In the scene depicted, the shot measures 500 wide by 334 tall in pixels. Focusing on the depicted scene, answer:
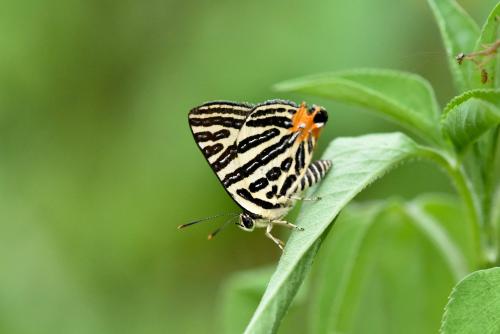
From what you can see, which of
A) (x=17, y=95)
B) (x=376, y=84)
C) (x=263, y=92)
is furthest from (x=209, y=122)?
(x=17, y=95)

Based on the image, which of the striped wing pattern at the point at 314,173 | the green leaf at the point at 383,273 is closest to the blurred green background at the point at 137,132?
the green leaf at the point at 383,273

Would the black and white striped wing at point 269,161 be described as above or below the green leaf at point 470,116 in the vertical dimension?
below

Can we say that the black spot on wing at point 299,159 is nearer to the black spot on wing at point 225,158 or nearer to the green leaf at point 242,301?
the black spot on wing at point 225,158

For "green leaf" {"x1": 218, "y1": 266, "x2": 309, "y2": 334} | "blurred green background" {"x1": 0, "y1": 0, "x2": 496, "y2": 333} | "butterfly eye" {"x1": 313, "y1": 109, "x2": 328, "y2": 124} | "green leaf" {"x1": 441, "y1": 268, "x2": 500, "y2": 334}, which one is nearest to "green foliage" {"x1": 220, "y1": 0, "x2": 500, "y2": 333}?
"green leaf" {"x1": 441, "y1": 268, "x2": 500, "y2": 334}

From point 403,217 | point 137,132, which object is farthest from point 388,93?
point 137,132

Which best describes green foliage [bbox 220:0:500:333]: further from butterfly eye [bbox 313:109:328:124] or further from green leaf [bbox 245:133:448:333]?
butterfly eye [bbox 313:109:328:124]

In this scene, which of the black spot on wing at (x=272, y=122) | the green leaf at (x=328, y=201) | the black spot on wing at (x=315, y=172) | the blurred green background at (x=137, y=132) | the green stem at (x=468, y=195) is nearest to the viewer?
the green leaf at (x=328, y=201)
